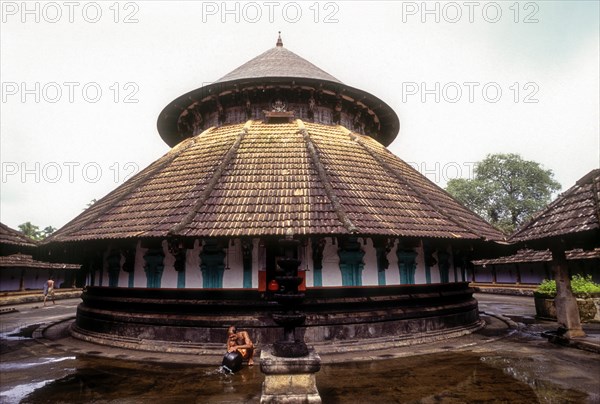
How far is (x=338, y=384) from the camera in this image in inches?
229

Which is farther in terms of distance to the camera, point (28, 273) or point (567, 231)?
point (28, 273)

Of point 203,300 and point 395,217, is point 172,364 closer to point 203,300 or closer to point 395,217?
point 203,300

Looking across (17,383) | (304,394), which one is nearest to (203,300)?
(17,383)

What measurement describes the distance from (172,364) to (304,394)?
11.2 ft

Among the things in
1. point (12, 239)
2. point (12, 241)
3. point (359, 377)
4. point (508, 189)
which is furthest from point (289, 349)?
point (508, 189)

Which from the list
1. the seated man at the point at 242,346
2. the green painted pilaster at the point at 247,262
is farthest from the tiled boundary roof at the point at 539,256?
the seated man at the point at 242,346

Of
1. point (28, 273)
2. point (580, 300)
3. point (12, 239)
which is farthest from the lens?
point (28, 273)

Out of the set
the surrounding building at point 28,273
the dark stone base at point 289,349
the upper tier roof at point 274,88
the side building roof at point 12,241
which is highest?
the upper tier roof at point 274,88

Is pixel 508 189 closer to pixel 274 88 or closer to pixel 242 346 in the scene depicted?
pixel 274 88

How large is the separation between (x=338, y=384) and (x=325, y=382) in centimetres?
23

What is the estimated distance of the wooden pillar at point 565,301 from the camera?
870 cm

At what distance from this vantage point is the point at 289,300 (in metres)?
5.30

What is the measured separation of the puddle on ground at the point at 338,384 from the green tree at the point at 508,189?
3835 centimetres

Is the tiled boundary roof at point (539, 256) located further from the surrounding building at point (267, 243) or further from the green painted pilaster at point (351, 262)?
the green painted pilaster at point (351, 262)
